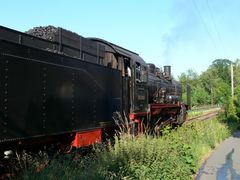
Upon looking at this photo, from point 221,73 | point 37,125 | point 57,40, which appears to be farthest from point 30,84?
point 221,73

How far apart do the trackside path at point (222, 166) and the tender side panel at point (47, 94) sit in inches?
120

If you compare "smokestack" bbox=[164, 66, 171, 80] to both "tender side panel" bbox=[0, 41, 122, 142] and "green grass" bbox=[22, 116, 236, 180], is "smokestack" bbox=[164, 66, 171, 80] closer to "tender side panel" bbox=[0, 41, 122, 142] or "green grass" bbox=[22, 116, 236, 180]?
"tender side panel" bbox=[0, 41, 122, 142]

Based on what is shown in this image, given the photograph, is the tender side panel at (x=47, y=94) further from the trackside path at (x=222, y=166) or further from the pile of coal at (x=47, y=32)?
the trackside path at (x=222, y=166)

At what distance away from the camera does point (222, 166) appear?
10.9 m

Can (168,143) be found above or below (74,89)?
below

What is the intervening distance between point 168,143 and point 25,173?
4.70m

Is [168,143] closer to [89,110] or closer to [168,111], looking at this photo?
[89,110]

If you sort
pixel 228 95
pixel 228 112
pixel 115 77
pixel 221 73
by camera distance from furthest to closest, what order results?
pixel 221 73 < pixel 228 95 < pixel 228 112 < pixel 115 77

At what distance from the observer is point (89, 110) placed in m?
9.90

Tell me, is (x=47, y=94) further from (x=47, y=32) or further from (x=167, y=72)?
(x=167, y=72)

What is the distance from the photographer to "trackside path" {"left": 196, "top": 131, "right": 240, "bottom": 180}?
9.49m

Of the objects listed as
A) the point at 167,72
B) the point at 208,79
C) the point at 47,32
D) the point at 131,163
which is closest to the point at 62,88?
the point at 47,32

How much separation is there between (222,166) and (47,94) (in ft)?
18.5

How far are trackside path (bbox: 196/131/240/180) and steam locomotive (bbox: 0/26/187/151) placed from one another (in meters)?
2.80
